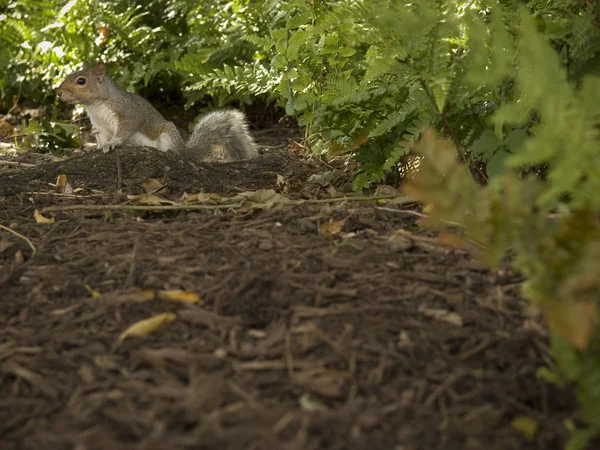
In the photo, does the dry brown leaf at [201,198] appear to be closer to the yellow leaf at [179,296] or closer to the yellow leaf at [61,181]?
the yellow leaf at [61,181]

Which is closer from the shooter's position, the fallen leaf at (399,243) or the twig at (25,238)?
the fallen leaf at (399,243)

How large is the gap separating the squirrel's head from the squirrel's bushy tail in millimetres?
967

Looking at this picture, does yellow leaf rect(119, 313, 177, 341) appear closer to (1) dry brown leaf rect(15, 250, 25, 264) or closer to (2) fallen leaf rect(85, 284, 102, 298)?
(2) fallen leaf rect(85, 284, 102, 298)

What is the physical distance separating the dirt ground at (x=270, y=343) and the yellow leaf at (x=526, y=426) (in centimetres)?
2

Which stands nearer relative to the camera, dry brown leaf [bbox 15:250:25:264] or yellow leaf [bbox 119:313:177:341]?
yellow leaf [bbox 119:313:177:341]

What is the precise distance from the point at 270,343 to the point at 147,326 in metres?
0.40

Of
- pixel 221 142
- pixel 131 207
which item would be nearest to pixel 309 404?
pixel 131 207

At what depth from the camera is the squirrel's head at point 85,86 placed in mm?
6000

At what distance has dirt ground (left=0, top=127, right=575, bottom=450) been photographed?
199 centimetres

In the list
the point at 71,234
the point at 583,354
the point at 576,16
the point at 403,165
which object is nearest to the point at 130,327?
the point at 71,234

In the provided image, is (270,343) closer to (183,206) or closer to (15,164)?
(183,206)

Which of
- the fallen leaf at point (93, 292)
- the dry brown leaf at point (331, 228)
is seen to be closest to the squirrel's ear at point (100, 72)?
the dry brown leaf at point (331, 228)

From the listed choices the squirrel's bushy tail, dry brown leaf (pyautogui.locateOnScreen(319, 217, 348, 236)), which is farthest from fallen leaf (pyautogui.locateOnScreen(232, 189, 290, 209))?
the squirrel's bushy tail

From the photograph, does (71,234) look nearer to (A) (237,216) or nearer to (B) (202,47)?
(A) (237,216)
